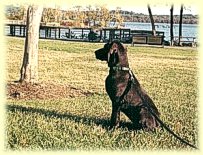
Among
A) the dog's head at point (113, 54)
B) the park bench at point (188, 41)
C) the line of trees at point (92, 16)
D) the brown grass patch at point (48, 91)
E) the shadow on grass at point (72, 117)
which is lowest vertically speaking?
the shadow on grass at point (72, 117)

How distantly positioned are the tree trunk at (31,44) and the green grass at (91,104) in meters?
0.08

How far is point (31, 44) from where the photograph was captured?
23.4 feet

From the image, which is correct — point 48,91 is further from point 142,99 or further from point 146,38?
point 142,99

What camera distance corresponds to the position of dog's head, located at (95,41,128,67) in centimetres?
623

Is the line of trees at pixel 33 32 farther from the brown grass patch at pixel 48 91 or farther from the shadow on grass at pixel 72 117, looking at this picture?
the shadow on grass at pixel 72 117

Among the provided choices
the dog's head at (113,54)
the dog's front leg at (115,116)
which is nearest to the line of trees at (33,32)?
the dog's head at (113,54)

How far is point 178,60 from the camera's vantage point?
23.3 ft

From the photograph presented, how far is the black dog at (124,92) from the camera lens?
6281 millimetres

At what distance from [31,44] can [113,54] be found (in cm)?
130

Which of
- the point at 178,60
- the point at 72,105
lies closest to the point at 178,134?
the point at 178,60

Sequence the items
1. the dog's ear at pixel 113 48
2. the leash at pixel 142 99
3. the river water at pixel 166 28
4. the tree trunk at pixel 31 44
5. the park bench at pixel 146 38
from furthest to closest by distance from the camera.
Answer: the tree trunk at pixel 31 44, the park bench at pixel 146 38, the river water at pixel 166 28, the leash at pixel 142 99, the dog's ear at pixel 113 48

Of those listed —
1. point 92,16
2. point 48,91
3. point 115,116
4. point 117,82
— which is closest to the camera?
point 117,82

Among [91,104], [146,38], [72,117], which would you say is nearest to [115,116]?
[72,117]

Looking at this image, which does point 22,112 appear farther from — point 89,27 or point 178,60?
point 178,60
